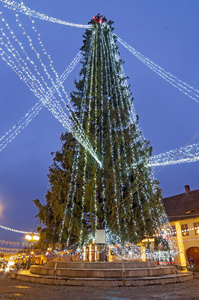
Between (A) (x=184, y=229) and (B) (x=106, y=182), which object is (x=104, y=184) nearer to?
(B) (x=106, y=182)

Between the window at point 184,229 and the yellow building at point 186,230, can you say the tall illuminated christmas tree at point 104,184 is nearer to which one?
the yellow building at point 186,230

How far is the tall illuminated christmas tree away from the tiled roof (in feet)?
42.7

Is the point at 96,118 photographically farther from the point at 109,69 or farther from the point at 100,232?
the point at 100,232

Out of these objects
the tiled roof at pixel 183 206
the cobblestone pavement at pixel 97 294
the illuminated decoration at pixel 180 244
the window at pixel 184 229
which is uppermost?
the tiled roof at pixel 183 206

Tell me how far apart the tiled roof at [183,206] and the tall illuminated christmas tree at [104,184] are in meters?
13.0

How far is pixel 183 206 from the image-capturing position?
27484mm

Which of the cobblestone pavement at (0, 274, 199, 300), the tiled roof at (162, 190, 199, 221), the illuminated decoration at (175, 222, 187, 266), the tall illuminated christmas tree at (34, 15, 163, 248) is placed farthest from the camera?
the tiled roof at (162, 190, 199, 221)

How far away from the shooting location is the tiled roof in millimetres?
24675

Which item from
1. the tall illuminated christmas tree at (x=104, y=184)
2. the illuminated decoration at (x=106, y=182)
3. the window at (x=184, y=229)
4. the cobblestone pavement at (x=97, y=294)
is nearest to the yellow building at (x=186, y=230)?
the window at (x=184, y=229)

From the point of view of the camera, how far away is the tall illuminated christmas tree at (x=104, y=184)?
1241cm

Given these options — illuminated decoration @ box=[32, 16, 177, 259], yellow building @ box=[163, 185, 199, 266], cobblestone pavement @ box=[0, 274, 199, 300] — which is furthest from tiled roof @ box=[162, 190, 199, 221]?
cobblestone pavement @ box=[0, 274, 199, 300]

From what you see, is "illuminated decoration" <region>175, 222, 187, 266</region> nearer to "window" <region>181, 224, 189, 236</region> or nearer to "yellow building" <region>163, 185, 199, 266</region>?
"yellow building" <region>163, 185, 199, 266</region>

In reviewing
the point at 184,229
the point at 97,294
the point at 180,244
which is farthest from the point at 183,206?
the point at 97,294

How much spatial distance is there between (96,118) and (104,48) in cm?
898
